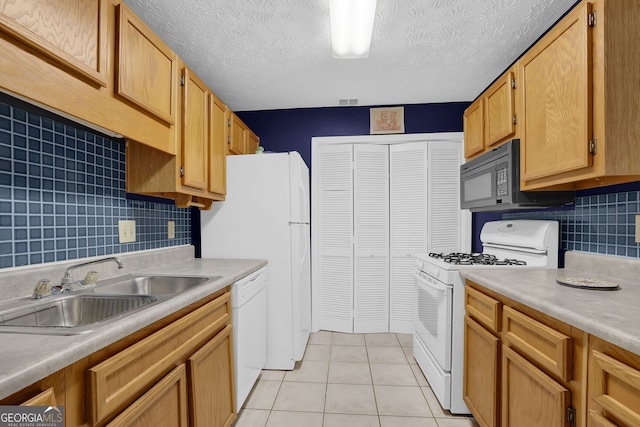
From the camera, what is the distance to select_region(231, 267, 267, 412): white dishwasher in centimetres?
170

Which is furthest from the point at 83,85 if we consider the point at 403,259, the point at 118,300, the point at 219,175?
the point at 403,259

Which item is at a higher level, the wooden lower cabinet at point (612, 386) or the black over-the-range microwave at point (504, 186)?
the black over-the-range microwave at point (504, 186)

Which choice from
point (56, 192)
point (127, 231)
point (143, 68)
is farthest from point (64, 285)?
point (143, 68)

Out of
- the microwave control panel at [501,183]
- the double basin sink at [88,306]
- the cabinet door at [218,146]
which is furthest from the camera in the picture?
the cabinet door at [218,146]

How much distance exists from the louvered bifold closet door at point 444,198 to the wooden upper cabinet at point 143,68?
92.1 inches

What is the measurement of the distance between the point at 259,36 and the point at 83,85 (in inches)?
46.4

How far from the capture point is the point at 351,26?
1.75 meters

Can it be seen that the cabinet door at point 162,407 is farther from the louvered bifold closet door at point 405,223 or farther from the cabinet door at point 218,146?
the louvered bifold closet door at point 405,223

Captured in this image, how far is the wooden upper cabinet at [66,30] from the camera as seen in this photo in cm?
85

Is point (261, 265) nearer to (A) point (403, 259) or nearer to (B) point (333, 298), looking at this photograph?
(B) point (333, 298)

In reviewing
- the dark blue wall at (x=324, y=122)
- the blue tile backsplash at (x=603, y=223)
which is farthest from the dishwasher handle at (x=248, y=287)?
the blue tile backsplash at (x=603, y=223)

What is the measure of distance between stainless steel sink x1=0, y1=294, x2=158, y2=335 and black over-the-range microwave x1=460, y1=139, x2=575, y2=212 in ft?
6.15

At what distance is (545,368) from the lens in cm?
108

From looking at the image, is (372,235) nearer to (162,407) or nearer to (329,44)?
(329,44)
